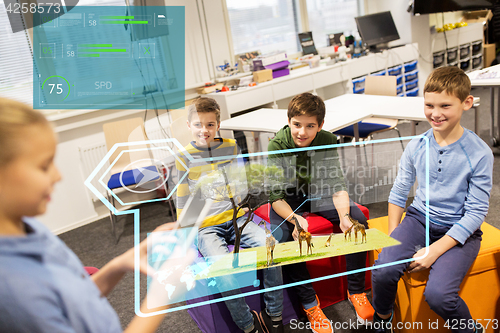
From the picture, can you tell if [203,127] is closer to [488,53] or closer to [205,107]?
[205,107]

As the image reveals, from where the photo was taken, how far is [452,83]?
1370 mm

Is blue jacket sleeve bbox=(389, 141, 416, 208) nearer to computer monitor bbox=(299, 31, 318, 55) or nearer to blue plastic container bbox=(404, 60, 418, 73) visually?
computer monitor bbox=(299, 31, 318, 55)

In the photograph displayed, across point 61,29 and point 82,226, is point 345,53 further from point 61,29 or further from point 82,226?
point 82,226

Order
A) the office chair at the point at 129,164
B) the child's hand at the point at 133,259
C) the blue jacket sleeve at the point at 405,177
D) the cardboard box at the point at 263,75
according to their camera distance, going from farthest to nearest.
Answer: the cardboard box at the point at 263,75
the office chair at the point at 129,164
the blue jacket sleeve at the point at 405,177
the child's hand at the point at 133,259

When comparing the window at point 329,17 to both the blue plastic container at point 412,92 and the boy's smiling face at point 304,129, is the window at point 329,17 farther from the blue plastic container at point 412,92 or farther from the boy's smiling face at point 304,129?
the boy's smiling face at point 304,129

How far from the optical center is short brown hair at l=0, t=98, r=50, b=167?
385 millimetres

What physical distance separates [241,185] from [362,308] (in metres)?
0.95

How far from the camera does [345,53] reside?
16.3ft

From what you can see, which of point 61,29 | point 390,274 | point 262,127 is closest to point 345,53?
point 262,127

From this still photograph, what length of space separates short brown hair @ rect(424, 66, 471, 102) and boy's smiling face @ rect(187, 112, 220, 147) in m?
0.93

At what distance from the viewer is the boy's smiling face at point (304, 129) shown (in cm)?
157

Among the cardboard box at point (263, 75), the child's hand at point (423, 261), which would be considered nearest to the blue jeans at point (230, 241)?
the child's hand at point (423, 261)

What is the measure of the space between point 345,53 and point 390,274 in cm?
415

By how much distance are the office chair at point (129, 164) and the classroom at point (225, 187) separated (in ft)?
0.07
